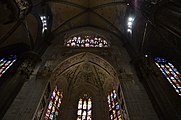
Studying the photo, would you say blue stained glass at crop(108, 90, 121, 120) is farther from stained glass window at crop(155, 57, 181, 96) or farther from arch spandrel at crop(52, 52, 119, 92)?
stained glass window at crop(155, 57, 181, 96)

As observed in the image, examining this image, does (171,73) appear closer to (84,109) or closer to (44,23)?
(84,109)

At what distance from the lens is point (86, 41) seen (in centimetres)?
1418

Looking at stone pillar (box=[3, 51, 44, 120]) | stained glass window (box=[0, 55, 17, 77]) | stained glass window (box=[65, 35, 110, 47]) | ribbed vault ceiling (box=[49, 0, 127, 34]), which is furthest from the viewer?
ribbed vault ceiling (box=[49, 0, 127, 34])

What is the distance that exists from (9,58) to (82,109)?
606 centimetres

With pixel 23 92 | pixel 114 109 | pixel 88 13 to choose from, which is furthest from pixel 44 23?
pixel 114 109

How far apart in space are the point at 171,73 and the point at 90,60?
553cm

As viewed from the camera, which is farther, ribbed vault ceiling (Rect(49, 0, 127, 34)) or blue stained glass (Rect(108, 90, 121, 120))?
ribbed vault ceiling (Rect(49, 0, 127, 34))

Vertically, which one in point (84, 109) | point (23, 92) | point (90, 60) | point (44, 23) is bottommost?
point (23, 92)

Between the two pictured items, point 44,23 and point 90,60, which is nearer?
point 90,60

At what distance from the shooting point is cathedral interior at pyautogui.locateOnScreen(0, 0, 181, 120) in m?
7.79

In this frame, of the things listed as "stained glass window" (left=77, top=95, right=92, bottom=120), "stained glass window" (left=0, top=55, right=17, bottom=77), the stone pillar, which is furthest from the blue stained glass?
"stained glass window" (left=0, top=55, right=17, bottom=77)

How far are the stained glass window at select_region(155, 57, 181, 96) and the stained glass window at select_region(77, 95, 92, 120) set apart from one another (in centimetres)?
537

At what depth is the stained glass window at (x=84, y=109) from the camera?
429 inches

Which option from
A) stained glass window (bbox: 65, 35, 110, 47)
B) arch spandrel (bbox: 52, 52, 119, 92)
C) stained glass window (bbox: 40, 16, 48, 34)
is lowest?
arch spandrel (bbox: 52, 52, 119, 92)
